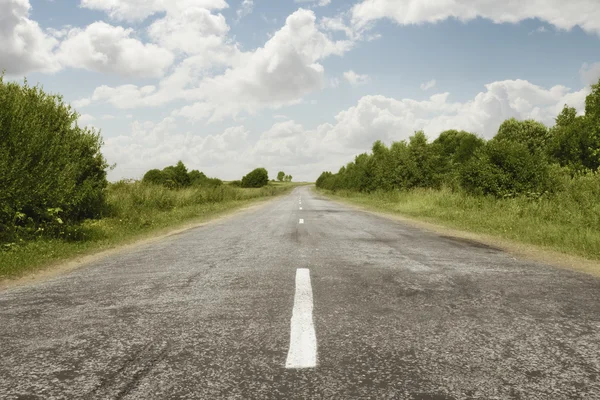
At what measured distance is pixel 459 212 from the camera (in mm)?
17484

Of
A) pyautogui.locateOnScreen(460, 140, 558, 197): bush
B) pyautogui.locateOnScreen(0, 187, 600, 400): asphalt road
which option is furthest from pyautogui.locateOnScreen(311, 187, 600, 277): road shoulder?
pyautogui.locateOnScreen(460, 140, 558, 197): bush

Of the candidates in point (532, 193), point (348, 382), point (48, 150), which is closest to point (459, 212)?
point (532, 193)

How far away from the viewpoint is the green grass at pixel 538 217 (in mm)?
9352

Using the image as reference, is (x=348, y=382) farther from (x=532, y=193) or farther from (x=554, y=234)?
(x=532, y=193)

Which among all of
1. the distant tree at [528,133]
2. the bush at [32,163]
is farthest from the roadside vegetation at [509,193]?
the distant tree at [528,133]

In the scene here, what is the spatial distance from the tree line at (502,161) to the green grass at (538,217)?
1013mm

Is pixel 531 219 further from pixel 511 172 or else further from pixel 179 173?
pixel 179 173

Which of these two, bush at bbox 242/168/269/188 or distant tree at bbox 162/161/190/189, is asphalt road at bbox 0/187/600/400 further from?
bush at bbox 242/168/269/188

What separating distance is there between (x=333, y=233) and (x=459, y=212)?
8.61 metres

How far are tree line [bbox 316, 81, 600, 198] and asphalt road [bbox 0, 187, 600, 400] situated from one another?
1269 centimetres

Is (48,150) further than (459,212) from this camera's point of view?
No

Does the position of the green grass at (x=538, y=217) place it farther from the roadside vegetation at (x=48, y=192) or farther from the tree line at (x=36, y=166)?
the tree line at (x=36, y=166)

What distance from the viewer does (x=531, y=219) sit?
13367 mm

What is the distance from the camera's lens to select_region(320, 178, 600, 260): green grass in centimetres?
935
